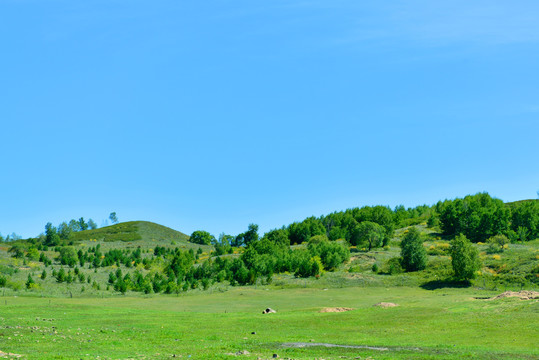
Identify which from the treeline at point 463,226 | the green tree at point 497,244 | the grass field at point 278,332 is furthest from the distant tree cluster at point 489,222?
the grass field at point 278,332

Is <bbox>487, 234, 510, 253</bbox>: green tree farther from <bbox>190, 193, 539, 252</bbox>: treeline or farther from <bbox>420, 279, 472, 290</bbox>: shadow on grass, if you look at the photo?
<bbox>420, 279, 472, 290</bbox>: shadow on grass

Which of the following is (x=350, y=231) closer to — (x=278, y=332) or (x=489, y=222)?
(x=489, y=222)

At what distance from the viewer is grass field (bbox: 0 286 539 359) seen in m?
31.3

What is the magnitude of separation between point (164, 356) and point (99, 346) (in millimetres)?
6550

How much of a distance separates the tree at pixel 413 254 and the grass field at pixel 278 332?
111 feet

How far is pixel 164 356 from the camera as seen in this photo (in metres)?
28.8

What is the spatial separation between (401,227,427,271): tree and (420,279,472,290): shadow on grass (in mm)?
11163

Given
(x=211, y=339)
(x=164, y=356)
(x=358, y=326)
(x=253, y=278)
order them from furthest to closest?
(x=253, y=278), (x=358, y=326), (x=211, y=339), (x=164, y=356)

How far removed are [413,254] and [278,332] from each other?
68.0 metres

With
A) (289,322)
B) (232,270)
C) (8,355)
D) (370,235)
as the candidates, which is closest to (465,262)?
(370,235)

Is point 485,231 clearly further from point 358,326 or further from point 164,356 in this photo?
A: point 164,356

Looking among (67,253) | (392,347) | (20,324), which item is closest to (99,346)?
(20,324)

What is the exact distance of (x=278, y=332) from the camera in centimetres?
4338

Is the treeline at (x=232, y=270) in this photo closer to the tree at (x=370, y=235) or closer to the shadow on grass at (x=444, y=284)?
the tree at (x=370, y=235)
